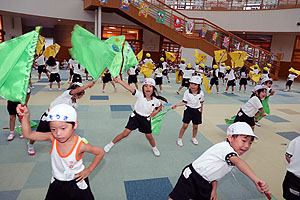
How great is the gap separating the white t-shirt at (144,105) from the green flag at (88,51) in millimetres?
1045

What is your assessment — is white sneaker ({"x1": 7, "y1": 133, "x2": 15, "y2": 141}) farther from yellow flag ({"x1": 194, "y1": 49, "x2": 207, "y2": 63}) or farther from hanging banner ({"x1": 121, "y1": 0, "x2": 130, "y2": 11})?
hanging banner ({"x1": 121, "y1": 0, "x2": 130, "y2": 11})

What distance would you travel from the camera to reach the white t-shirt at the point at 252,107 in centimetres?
477

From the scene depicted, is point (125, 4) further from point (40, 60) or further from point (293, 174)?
point (293, 174)

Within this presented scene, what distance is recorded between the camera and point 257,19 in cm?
1728

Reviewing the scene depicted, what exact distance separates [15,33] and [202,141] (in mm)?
18448

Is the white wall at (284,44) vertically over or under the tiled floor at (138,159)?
over

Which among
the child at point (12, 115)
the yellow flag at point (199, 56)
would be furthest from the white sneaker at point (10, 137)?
the yellow flag at point (199, 56)

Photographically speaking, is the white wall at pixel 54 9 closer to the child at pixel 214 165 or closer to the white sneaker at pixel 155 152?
the white sneaker at pixel 155 152

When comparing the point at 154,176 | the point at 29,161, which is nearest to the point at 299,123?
the point at 154,176

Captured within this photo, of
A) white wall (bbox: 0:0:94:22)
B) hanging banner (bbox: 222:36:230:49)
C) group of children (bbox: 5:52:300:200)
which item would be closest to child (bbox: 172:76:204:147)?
group of children (bbox: 5:52:300:200)

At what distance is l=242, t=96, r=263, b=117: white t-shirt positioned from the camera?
477 centimetres

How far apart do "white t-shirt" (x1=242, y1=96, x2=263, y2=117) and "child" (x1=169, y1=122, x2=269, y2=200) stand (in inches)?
117

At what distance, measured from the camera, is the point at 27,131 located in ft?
6.14

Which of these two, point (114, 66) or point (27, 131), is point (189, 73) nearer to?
point (114, 66)
